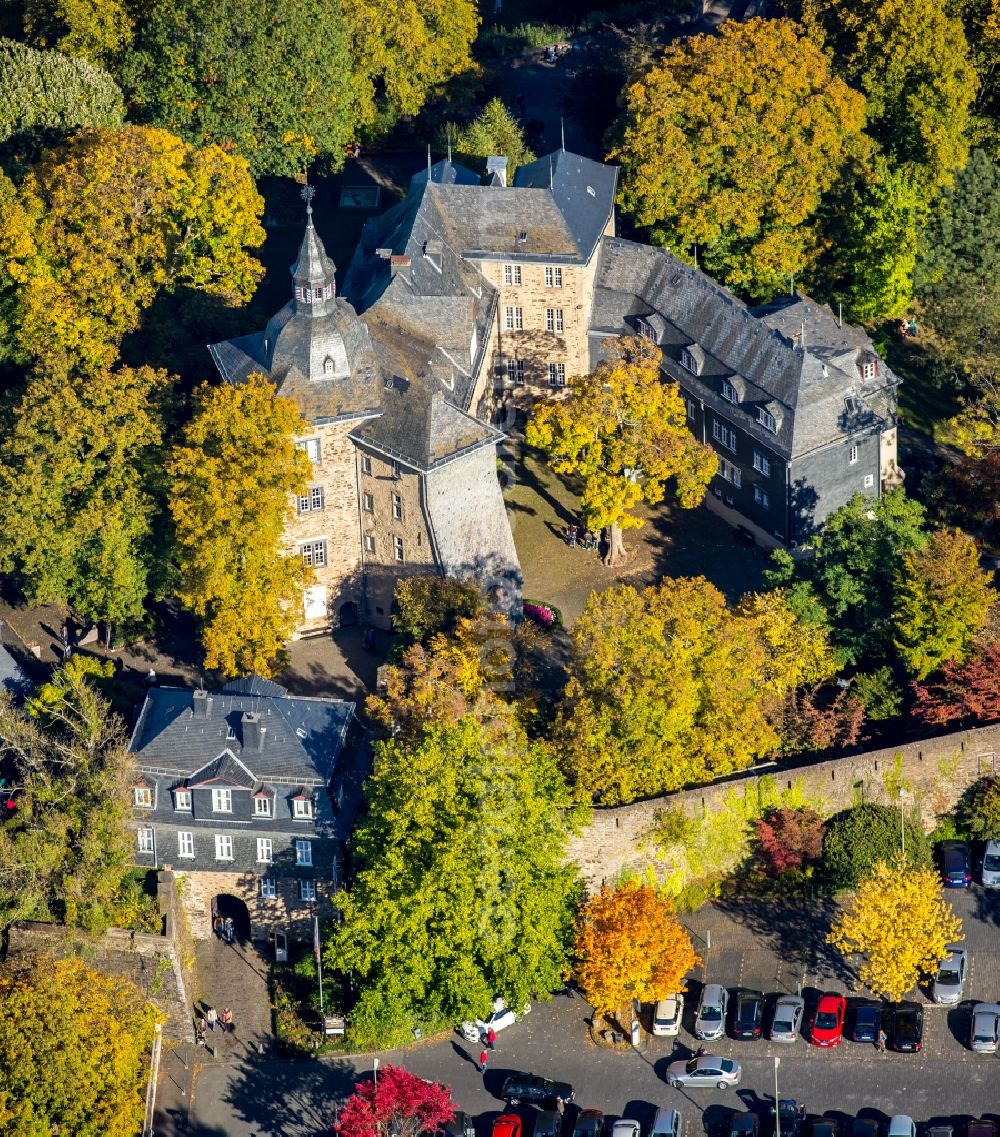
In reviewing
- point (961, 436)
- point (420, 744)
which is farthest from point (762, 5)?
point (420, 744)

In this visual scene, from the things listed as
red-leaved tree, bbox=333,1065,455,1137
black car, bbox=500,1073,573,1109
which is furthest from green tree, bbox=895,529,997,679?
red-leaved tree, bbox=333,1065,455,1137

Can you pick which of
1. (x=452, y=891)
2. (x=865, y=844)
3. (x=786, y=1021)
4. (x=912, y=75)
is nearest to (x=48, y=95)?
(x=912, y=75)

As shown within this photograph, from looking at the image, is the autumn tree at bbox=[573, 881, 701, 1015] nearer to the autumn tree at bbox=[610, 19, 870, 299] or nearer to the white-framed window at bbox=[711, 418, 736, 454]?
the white-framed window at bbox=[711, 418, 736, 454]

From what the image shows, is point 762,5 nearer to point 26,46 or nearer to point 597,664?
point 26,46

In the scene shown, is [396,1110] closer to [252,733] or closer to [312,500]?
[252,733]

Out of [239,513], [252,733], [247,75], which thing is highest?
[247,75]

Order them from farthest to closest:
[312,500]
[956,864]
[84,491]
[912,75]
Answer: [912,75], [312,500], [84,491], [956,864]

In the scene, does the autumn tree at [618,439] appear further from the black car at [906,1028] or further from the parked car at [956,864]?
the black car at [906,1028]
